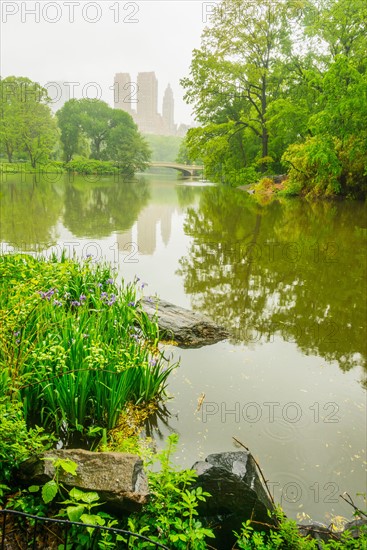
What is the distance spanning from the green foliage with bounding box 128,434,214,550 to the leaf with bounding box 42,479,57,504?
467 mm

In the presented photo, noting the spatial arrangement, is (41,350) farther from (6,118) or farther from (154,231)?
(6,118)

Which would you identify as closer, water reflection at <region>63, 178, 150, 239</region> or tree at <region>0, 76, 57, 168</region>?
water reflection at <region>63, 178, 150, 239</region>

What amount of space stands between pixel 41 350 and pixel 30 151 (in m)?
63.1

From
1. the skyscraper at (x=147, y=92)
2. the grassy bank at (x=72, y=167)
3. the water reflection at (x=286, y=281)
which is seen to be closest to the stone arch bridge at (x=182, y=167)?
the grassy bank at (x=72, y=167)

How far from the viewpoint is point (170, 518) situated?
2.39 m

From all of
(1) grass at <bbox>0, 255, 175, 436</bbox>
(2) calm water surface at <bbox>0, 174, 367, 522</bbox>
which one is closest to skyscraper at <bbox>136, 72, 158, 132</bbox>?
(2) calm water surface at <bbox>0, 174, 367, 522</bbox>

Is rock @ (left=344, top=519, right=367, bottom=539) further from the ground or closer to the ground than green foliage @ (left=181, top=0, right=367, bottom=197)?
closer to the ground

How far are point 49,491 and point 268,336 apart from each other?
4377 millimetres

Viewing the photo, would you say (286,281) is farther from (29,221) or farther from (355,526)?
(29,221)

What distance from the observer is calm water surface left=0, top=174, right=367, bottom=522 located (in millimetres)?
3625

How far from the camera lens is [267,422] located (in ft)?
13.3

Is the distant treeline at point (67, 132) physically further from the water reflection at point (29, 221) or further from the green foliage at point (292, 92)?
the water reflection at point (29, 221)

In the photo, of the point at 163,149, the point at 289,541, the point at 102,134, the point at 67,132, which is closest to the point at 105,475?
the point at 289,541

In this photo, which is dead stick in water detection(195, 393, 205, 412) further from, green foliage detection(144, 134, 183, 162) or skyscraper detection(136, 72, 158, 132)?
skyscraper detection(136, 72, 158, 132)
